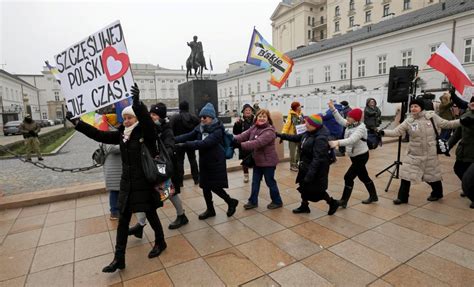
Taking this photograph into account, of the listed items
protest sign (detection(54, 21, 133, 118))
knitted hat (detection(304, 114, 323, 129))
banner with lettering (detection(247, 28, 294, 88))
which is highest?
banner with lettering (detection(247, 28, 294, 88))

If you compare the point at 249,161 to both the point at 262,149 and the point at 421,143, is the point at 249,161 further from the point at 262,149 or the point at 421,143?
the point at 421,143

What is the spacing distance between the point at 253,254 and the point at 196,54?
462 inches

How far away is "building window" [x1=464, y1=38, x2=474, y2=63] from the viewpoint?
25191mm

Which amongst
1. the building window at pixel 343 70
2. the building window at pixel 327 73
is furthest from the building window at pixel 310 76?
the building window at pixel 343 70

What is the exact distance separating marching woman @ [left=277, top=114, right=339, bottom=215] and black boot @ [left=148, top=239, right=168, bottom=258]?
211cm

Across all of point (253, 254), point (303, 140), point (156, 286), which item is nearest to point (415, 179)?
point (303, 140)

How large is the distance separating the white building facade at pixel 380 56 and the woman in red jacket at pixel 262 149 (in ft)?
65.6

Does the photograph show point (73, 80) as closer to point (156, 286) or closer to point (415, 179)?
point (156, 286)

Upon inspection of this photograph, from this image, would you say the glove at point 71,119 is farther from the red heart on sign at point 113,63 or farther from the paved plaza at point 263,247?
the paved plaza at point 263,247

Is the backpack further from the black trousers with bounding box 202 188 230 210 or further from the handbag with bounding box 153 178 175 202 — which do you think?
the handbag with bounding box 153 178 175 202

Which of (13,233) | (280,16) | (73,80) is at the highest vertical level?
(280,16)

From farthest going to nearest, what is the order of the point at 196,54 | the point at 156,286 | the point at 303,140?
the point at 196,54 → the point at 303,140 → the point at 156,286

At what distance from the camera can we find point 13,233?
425 cm

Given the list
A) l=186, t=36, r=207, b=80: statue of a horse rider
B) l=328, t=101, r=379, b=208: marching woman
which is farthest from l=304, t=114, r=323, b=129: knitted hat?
l=186, t=36, r=207, b=80: statue of a horse rider
